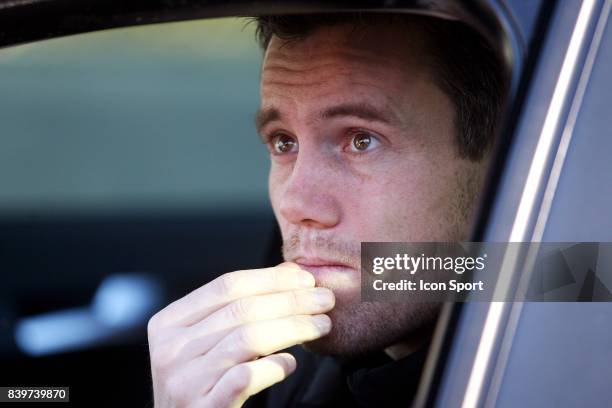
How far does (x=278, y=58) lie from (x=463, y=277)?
3.20ft

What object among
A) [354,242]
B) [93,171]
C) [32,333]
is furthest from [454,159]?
[93,171]

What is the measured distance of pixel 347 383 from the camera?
225 cm

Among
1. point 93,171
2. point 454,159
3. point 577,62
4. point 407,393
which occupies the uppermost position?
point 93,171

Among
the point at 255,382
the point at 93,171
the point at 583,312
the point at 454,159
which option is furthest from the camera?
the point at 93,171

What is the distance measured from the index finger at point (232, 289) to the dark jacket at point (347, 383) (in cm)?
35

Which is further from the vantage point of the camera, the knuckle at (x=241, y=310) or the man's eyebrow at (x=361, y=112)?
the man's eyebrow at (x=361, y=112)

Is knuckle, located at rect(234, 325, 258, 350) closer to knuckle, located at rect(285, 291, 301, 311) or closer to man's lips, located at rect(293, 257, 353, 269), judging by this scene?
knuckle, located at rect(285, 291, 301, 311)

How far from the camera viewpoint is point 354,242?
70.0 inches

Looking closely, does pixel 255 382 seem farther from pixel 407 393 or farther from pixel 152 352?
pixel 407 393

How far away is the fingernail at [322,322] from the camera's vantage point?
1681 millimetres

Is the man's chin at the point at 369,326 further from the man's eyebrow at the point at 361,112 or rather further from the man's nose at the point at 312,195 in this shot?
the man's eyebrow at the point at 361,112

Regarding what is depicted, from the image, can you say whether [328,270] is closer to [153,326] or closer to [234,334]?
[234,334]

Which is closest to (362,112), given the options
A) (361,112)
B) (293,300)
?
(361,112)

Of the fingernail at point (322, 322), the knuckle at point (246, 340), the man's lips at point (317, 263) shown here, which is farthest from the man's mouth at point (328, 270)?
the knuckle at point (246, 340)
